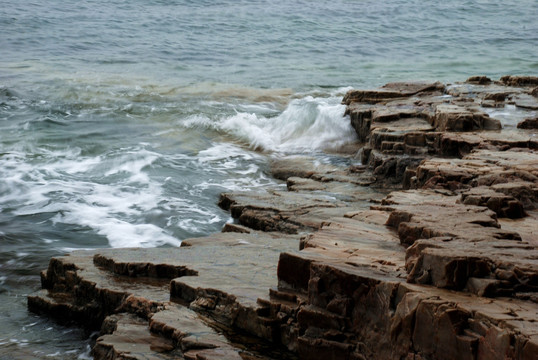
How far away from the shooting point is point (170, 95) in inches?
721

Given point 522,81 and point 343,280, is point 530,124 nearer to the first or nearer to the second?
point 522,81

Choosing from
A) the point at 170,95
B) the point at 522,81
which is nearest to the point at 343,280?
the point at 522,81

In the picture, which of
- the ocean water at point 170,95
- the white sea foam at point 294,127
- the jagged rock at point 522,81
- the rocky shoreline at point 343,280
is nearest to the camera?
the rocky shoreline at point 343,280

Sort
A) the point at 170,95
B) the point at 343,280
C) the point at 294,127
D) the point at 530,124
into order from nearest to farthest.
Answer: the point at 343,280, the point at 530,124, the point at 294,127, the point at 170,95

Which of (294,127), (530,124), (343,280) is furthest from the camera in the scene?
(294,127)

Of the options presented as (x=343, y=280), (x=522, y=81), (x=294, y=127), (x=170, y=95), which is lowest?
(x=294, y=127)

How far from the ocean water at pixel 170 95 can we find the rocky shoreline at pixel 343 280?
2.42 ft

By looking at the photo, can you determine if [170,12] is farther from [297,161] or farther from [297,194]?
[297,194]

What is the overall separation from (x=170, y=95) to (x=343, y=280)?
1440 centimetres

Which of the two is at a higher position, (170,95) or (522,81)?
(522,81)

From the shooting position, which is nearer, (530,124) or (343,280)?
(343,280)

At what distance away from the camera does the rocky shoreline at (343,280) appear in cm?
403

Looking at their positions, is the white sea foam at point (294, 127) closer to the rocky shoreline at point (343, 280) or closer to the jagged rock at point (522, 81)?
the jagged rock at point (522, 81)

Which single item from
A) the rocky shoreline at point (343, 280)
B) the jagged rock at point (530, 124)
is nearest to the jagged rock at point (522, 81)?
the jagged rock at point (530, 124)
